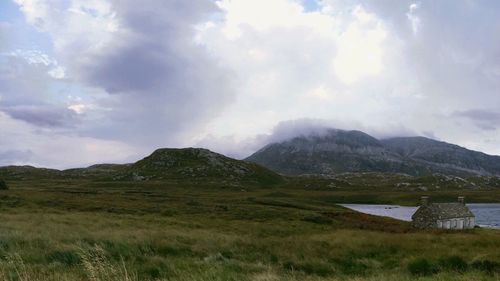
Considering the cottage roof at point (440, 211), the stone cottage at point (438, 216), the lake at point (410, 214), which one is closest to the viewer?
the stone cottage at point (438, 216)

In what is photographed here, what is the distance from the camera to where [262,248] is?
81.6 feet

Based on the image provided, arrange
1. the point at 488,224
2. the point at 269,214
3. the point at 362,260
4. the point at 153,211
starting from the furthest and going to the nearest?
the point at 488,224 < the point at 269,214 < the point at 153,211 < the point at 362,260

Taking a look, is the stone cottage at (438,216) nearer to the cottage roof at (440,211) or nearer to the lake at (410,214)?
the cottage roof at (440,211)

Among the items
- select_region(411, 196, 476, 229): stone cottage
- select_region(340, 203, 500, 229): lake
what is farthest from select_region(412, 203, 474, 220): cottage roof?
select_region(340, 203, 500, 229): lake

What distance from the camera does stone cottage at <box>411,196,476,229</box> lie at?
7400 cm

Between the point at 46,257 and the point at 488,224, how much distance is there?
3916 inches

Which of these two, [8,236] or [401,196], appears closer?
[8,236]

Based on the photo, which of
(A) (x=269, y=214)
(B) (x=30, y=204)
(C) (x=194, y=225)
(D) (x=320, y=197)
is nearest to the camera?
(C) (x=194, y=225)

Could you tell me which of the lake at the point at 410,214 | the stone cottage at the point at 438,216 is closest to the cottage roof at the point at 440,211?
the stone cottage at the point at 438,216

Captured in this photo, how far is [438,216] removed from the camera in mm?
74438

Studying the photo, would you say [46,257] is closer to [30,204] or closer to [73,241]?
[73,241]

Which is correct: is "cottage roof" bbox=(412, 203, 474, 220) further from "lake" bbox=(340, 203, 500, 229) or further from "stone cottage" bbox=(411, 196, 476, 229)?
"lake" bbox=(340, 203, 500, 229)

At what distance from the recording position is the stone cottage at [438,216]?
7400 centimetres

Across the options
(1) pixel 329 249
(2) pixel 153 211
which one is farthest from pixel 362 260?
(2) pixel 153 211
